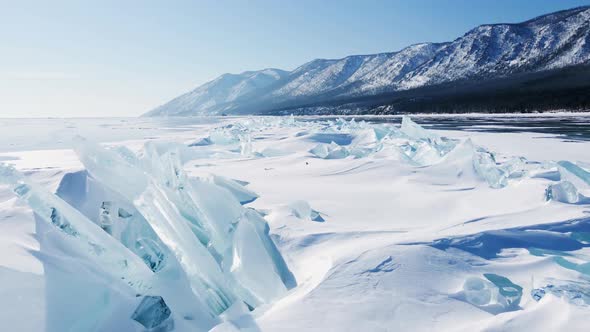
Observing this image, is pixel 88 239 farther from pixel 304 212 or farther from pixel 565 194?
pixel 565 194

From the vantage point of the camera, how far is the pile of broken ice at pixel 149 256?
1496 millimetres

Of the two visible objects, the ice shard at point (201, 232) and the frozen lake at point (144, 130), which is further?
the frozen lake at point (144, 130)

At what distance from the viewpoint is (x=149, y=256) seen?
6.76 feet

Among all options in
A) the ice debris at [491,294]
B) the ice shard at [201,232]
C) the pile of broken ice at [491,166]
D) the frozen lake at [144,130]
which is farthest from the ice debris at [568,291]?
the frozen lake at [144,130]

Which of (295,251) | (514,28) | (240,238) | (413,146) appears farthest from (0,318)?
(514,28)

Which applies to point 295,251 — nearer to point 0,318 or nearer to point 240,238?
point 240,238

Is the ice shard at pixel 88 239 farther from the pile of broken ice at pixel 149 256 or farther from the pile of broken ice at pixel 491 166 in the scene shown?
the pile of broken ice at pixel 491 166

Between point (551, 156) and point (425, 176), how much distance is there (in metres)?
5.57

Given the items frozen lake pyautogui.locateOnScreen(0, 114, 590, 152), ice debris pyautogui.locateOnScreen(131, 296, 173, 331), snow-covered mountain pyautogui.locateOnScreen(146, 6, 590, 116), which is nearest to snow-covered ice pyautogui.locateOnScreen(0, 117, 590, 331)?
ice debris pyautogui.locateOnScreen(131, 296, 173, 331)

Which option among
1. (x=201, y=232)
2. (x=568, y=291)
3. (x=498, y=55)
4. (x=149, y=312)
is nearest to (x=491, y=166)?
(x=568, y=291)

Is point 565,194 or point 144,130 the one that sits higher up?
point 144,130

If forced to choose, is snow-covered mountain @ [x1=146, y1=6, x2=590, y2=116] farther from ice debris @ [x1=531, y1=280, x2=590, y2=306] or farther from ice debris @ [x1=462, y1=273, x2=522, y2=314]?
ice debris @ [x1=462, y1=273, x2=522, y2=314]

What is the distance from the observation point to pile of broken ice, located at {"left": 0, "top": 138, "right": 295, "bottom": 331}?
1.50m

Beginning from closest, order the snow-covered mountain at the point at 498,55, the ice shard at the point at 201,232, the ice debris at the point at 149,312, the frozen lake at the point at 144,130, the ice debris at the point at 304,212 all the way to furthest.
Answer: the ice debris at the point at 149,312
the ice shard at the point at 201,232
the ice debris at the point at 304,212
the frozen lake at the point at 144,130
the snow-covered mountain at the point at 498,55
